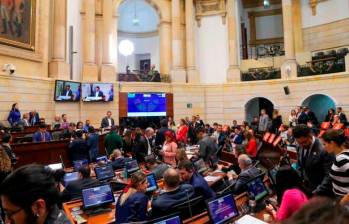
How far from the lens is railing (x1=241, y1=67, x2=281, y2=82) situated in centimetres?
1655

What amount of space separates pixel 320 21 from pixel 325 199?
19.3 metres

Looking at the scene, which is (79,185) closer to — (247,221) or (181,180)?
(181,180)

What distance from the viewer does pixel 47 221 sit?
1513 millimetres

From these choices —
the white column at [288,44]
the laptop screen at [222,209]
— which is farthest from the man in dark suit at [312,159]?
the white column at [288,44]

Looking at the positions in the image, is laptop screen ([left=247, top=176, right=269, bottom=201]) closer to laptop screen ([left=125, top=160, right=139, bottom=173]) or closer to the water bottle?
the water bottle

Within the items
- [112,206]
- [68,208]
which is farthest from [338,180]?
[68,208]

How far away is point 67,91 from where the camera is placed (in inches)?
547

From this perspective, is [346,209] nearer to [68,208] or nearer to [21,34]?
[68,208]

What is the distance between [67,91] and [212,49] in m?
8.87

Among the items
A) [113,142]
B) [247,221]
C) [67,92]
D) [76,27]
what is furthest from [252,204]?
[76,27]

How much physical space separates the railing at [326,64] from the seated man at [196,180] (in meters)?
13.0

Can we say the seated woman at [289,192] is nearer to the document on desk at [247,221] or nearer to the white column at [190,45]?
the document on desk at [247,221]

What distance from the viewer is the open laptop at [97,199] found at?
3960 mm

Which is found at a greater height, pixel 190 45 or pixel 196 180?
pixel 190 45
